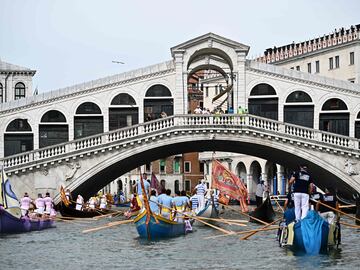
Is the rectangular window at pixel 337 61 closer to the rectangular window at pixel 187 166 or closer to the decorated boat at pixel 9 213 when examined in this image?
the rectangular window at pixel 187 166

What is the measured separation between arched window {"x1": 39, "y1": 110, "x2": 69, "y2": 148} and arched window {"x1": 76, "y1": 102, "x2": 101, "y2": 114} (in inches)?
29.8

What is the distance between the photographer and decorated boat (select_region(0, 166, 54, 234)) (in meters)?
31.3

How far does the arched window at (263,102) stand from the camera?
45000 millimetres

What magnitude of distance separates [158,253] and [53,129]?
19.7m

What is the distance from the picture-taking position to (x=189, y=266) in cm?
2369

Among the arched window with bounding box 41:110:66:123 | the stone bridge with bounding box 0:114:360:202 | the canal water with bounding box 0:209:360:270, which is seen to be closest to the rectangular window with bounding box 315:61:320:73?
the stone bridge with bounding box 0:114:360:202

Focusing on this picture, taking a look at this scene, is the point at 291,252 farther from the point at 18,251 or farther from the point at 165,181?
the point at 165,181

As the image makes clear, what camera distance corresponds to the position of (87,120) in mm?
45156

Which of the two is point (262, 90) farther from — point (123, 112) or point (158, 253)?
point (158, 253)

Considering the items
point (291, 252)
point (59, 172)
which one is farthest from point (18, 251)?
point (59, 172)

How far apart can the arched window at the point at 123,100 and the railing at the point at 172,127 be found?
2.49 meters

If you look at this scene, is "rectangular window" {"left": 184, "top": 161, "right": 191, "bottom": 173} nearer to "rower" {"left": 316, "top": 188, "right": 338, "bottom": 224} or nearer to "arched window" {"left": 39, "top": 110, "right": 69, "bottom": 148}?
"arched window" {"left": 39, "top": 110, "right": 69, "bottom": 148}

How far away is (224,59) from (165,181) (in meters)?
41.3

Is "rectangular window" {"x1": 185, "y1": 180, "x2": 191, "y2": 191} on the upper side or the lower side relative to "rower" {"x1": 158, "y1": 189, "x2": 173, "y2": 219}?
upper
